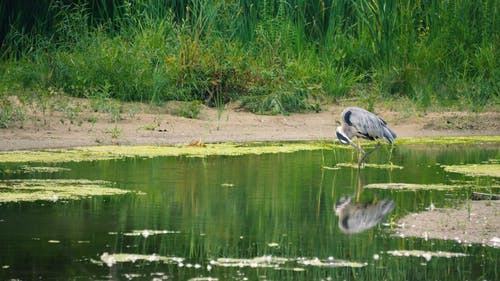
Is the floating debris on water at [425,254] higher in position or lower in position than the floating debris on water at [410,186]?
lower

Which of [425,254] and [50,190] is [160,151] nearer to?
[50,190]

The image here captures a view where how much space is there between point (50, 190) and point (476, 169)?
4098 mm

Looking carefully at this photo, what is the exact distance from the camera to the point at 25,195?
27.6ft

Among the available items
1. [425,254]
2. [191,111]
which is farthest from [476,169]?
[191,111]

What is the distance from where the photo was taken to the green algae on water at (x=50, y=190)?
27.5 ft

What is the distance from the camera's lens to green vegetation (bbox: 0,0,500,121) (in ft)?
48.6

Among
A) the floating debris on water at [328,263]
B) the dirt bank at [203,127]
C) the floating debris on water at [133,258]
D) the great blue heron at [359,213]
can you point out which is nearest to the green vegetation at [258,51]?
the dirt bank at [203,127]

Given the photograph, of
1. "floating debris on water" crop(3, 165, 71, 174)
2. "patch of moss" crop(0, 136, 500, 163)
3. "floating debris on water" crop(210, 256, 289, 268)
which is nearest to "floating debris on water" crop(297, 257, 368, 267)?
"floating debris on water" crop(210, 256, 289, 268)

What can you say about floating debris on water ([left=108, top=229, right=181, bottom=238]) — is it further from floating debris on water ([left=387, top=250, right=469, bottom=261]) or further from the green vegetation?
the green vegetation

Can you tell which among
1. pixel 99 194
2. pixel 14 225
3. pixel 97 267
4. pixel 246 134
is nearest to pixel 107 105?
pixel 246 134

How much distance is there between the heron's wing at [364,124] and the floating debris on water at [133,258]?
4.82 meters

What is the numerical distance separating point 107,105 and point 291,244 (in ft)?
24.2

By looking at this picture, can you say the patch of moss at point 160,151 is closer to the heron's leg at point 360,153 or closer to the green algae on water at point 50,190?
the heron's leg at point 360,153

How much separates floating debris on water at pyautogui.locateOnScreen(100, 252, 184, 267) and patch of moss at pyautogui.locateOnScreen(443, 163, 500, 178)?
455 centimetres
